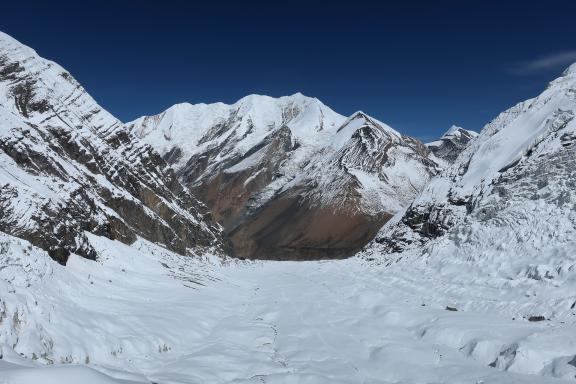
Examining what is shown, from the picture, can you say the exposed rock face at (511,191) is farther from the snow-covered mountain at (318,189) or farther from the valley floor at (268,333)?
the snow-covered mountain at (318,189)

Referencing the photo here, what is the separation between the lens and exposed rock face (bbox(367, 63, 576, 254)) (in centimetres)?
1997

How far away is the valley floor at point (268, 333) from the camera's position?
9.57 m

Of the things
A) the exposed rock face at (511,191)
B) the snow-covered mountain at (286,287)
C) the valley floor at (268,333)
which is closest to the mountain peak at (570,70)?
the exposed rock face at (511,191)

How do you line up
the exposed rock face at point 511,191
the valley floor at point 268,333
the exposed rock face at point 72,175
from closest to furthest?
the valley floor at point 268,333, the exposed rock face at point 72,175, the exposed rock face at point 511,191

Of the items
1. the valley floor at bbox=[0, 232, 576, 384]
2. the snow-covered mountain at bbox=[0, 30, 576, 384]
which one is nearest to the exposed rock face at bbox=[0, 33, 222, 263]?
the snow-covered mountain at bbox=[0, 30, 576, 384]

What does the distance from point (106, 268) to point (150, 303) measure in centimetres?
473

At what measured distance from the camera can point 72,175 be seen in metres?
33.2

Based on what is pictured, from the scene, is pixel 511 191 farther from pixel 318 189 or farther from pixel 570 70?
pixel 318 189

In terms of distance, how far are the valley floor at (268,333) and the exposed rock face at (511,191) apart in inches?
126

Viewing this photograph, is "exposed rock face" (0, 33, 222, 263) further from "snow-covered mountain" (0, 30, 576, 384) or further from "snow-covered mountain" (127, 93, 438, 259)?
"snow-covered mountain" (127, 93, 438, 259)

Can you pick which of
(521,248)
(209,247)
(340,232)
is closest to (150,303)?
(521,248)

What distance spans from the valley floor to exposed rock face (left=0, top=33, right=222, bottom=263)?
2.76 meters

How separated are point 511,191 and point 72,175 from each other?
86.0 feet

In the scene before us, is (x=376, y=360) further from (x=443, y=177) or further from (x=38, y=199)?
(x=443, y=177)
